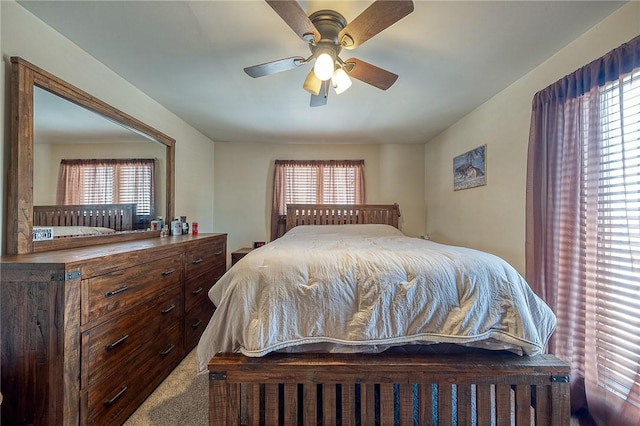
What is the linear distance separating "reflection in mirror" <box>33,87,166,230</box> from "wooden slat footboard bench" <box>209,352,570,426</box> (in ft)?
5.12

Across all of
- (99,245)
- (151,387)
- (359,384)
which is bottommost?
(151,387)

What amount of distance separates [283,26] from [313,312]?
1646 mm

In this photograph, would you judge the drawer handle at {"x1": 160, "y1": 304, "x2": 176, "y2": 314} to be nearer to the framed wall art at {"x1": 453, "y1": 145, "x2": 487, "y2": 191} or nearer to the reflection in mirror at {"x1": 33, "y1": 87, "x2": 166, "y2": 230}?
the reflection in mirror at {"x1": 33, "y1": 87, "x2": 166, "y2": 230}

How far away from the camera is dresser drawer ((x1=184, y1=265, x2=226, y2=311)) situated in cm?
222

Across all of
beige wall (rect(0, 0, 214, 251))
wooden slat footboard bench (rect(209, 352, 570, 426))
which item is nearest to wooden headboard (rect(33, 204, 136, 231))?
beige wall (rect(0, 0, 214, 251))

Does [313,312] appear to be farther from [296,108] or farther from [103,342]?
[296,108]

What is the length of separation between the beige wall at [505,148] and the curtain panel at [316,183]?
1.26 m

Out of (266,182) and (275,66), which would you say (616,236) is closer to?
(275,66)

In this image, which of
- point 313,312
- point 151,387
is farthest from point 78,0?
point 151,387

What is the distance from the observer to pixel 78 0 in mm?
1424

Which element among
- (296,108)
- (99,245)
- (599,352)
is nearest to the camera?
(599,352)

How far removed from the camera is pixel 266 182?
4125 millimetres

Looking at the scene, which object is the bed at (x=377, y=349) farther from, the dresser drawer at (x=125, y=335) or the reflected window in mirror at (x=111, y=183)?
the reflected window in mirror at (x=111, y=183)

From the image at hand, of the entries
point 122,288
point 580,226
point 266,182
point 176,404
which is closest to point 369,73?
point 580,226
